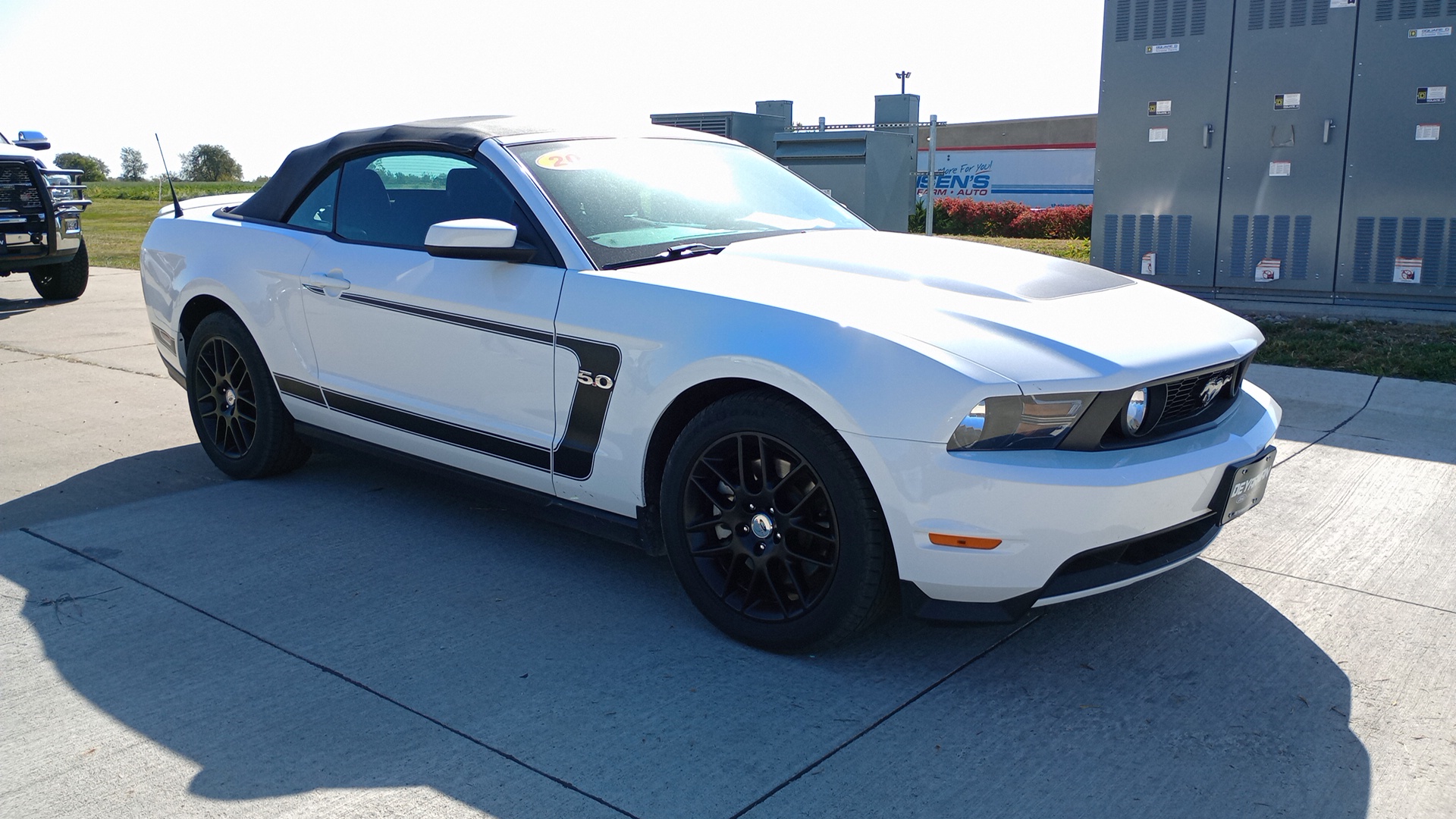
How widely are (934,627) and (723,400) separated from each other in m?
0.99

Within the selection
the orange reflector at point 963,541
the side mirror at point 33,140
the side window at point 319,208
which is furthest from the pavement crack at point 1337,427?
the side mirror at point 33,140

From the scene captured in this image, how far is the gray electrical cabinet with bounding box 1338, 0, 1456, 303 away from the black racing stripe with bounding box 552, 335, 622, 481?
8.22 m

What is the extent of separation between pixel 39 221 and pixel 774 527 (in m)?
10.9

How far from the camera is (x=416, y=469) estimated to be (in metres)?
4.28

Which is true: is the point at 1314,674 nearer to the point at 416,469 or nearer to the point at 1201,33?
the point at 416,469

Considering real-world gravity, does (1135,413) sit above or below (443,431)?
above

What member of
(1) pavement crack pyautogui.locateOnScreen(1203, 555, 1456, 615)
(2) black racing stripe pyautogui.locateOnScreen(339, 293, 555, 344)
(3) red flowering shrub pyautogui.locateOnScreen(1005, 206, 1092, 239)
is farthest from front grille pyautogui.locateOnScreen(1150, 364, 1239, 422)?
(3) red flowering shrub pyautogui.locateOnScreen(1005, 206, 1092, 239)

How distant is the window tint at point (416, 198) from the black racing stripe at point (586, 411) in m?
0.43

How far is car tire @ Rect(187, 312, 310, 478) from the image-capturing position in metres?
4.76

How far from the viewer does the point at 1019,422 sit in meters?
2.83

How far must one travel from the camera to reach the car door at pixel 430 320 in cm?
367

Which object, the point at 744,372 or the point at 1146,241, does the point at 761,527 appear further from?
the point at 1146,241

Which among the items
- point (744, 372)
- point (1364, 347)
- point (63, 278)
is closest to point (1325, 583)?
point (744, 372)

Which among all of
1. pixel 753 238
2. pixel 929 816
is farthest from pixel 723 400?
pixel 929 816
